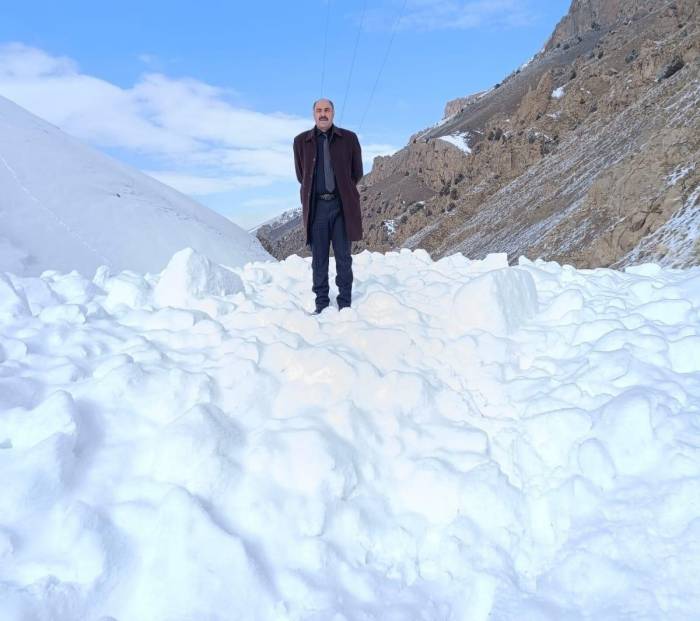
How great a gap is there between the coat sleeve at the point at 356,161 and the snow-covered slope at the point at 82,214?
5182 mm

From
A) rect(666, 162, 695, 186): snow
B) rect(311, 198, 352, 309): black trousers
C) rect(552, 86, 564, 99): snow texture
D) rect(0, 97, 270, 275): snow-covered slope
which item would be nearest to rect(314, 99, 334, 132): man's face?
rect(311, 198, 352, 309): black trousers

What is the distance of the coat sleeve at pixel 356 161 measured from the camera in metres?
5.15

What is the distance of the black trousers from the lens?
517cm

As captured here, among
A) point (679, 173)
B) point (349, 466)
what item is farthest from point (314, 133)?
point (679, 173)

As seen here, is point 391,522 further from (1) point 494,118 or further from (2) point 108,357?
(1) point 494,118

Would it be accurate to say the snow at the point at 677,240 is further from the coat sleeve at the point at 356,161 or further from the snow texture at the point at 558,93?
the snow texture at the point at 558,93

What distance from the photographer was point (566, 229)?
15742mm

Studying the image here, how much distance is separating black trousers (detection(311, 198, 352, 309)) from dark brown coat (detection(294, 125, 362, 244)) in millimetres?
69

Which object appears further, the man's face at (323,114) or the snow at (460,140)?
the snow at (460,140)

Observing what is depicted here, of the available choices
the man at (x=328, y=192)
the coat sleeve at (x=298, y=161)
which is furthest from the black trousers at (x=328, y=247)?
the coat sleeve at (x=298, y=161)

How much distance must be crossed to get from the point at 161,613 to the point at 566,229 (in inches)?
625

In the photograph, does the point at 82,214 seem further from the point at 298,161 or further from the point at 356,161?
the point at 356,161

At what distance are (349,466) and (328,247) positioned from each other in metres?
2.83

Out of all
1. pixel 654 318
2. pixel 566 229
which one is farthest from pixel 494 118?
pixel 654 318
